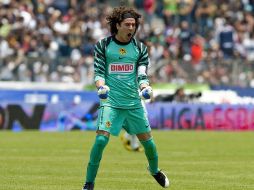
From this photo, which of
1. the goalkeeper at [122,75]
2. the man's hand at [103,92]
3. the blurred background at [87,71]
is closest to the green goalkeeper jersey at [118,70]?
the goalkeeper at [122,75]

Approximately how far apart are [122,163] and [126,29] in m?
5.89

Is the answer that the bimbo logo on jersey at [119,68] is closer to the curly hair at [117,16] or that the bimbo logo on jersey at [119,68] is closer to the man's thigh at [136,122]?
the curly hair at [117,16]

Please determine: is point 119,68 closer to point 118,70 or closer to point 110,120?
point 118,70

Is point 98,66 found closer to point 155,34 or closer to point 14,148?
point 14,148

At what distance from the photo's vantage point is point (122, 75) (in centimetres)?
1284

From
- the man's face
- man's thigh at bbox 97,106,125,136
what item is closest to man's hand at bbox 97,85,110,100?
man's thigh at bbox 97,106,125,136

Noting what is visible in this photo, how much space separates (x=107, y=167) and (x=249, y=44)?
79.2ft

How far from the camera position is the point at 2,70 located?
32.0 m

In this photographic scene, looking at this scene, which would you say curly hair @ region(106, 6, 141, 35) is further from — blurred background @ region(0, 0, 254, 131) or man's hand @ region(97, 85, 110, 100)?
blurred background @ region(0, 0, 254, 131)

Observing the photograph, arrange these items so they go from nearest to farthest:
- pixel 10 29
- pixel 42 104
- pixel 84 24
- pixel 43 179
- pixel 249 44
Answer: pixel 43 179
pixel 42 104
pixel 10 29
pixel 84 24
pixel 249 44

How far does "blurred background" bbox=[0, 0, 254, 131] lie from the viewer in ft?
105

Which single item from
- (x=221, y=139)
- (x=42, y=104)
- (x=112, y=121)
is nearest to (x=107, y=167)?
(x=112, y=121)

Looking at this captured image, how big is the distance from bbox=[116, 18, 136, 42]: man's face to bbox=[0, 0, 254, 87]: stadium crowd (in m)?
17.8

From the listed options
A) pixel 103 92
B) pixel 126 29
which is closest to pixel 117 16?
pixel 126 29
